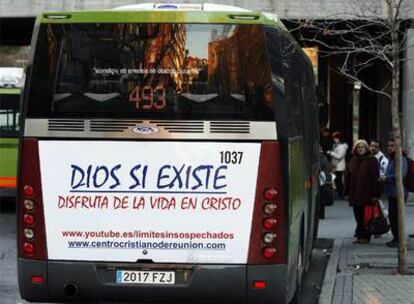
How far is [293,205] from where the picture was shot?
7.26 meters

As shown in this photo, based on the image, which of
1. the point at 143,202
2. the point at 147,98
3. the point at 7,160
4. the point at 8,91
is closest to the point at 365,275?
the point at 143,202

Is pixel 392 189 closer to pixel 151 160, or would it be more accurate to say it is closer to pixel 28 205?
pixel 151 160

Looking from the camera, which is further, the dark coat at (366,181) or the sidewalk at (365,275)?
the dark coat at (366,181)

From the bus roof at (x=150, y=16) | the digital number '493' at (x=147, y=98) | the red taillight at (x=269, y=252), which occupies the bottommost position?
the red taillight at (x=269, y=252)

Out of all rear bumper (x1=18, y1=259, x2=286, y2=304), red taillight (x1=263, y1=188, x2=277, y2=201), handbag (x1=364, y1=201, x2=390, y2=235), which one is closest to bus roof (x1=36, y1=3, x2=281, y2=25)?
red taillight (x1=263, y1=188, x2=277, y2=201)

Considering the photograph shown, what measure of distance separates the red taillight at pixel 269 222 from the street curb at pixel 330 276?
84.6 inches

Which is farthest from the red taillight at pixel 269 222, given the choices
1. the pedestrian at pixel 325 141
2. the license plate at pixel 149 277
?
the pedestrian at pixel 325 141

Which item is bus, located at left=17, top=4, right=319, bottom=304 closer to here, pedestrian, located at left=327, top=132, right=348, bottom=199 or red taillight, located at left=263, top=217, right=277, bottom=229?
red taillight, located at left=263, top=217, right=277, bottom=229

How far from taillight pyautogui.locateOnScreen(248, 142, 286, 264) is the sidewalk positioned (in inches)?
80.6

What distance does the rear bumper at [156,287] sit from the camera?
6.71 m

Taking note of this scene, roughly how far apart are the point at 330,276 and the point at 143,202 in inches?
156

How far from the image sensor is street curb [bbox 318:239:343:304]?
8.71m

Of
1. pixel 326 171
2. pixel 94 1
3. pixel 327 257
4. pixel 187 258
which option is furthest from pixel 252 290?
pixel 94 1

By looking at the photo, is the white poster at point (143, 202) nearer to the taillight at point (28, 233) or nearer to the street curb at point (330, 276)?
the taillight at point (28, 233)
